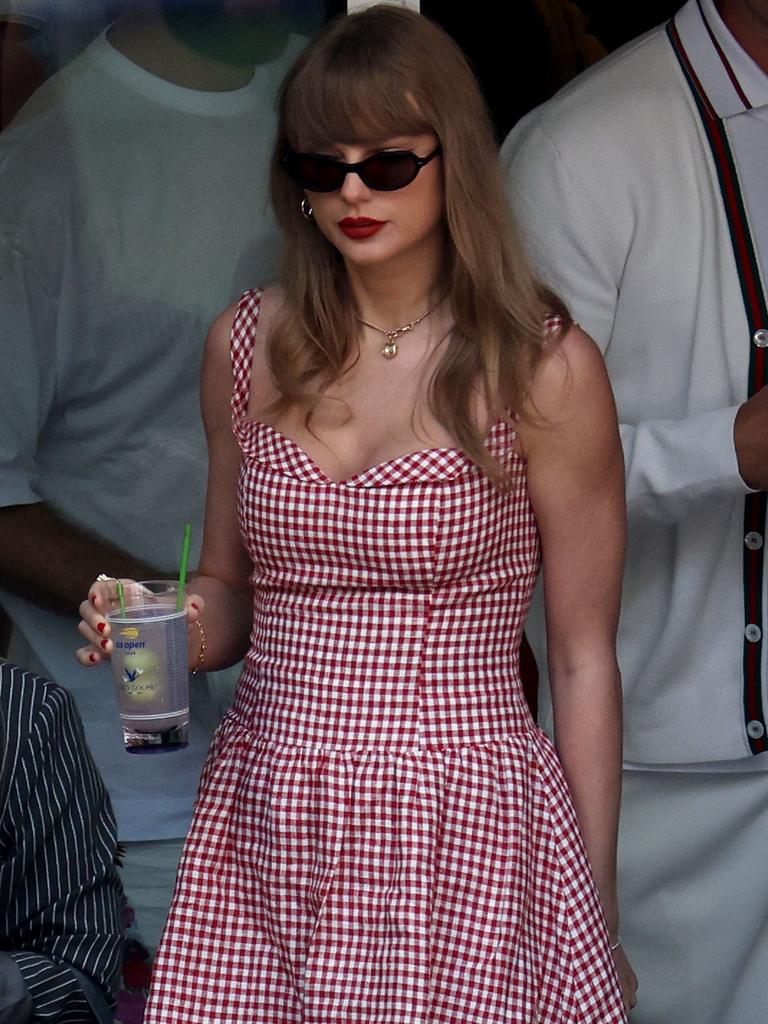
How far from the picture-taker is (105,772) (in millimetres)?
3516

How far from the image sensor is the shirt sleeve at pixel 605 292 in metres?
2.76

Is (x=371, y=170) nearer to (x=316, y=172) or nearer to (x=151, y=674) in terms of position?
(x=316, y=172)

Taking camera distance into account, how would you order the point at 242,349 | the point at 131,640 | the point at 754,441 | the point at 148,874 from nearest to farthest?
the point at 131,640 < the point at 242,349 < the point at 754,441 < the point at 148,874

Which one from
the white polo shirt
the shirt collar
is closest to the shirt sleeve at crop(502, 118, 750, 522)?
the white polo shirt

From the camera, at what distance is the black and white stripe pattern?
2.26 m

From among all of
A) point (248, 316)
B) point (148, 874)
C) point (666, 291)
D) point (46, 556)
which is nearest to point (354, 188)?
point (248, 316)

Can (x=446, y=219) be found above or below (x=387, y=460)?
above

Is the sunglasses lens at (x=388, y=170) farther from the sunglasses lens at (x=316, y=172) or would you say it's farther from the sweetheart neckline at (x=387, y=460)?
the sweetheart neckline at (x=387, y=460)

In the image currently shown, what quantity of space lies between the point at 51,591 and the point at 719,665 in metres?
1.24

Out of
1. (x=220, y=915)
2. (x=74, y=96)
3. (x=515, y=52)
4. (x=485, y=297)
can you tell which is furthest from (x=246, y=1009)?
(x=515, y=52)

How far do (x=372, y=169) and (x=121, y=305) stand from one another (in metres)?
1.20

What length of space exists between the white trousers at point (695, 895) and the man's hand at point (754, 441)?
57 cm

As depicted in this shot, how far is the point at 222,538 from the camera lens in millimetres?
2643

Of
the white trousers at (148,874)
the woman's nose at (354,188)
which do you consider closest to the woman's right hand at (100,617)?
the woman's nose at (354,188)
